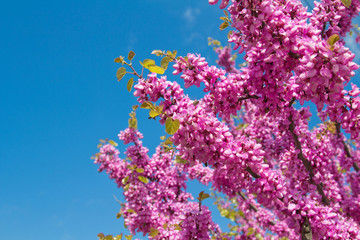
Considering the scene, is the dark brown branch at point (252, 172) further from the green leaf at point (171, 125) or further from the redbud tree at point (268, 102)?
the green leaf at point (171, 125)

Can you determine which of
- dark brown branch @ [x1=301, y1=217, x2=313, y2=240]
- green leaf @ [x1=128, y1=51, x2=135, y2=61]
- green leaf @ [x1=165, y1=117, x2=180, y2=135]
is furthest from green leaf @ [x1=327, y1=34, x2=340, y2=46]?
dark brown branch @ [x1=301, y1=217, x2=313, y2=240]

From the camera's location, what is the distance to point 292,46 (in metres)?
2.86

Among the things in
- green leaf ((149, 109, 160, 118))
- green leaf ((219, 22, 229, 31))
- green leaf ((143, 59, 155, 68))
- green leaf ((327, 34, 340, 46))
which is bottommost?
green leaf ((149, 109, 160, 118))

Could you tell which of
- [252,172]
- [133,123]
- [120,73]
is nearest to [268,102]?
[252,172]

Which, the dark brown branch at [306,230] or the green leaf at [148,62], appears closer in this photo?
the green leaf at [148,62]

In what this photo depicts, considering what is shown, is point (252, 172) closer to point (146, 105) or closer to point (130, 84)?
point (146, 105)

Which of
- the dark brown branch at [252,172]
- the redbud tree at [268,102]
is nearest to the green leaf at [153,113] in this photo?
the redbud tree at [268,102]

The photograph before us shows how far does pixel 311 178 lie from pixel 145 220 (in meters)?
3.23

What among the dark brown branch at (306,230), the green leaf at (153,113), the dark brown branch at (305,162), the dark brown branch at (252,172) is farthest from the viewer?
the dark brown branch at (305,162)

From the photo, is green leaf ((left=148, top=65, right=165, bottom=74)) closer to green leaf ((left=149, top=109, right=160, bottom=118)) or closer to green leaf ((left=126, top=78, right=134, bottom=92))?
green leaf ((left=126, top=78, right=134, bottom=92))

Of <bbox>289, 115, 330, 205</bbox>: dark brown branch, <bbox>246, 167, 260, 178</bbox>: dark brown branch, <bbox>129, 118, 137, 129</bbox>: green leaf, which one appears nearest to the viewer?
<bbox>246, 167, 260, 178</bbox>: dark brown branch

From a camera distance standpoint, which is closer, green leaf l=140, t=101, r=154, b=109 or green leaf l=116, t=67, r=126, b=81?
green leaf l=140, t=101, r=154, b=109

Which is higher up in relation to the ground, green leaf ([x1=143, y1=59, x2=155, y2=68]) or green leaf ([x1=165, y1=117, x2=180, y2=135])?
green leaf ([x1=143, y1=59, x2=155, y2=68])

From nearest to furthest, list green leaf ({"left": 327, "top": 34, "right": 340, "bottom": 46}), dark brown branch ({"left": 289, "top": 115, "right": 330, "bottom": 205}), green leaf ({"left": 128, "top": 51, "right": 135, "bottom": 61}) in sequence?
green leaf ({"left": 327, "top": 34, "right": 340, "bottom": 46}), green leaf ({"left": 128, "top": 51, "right": 135, "bottom": 61}), dark brown branch ({"left": 289, "top": 115, "right": 330, "bottom": 205})
